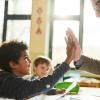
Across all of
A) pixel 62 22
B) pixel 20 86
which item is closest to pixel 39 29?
pixel 62 22

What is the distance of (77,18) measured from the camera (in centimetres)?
513

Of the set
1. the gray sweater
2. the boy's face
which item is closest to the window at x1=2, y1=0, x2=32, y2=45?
the boy's face

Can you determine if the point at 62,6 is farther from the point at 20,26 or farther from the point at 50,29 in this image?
the point at 20,26

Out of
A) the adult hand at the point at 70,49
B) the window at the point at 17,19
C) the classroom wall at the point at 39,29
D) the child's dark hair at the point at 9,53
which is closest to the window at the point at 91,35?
the classroom wall at the point at 39,29

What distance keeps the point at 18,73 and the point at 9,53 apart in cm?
14

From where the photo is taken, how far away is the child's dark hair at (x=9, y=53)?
146 cm

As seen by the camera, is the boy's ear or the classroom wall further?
the classroom wall

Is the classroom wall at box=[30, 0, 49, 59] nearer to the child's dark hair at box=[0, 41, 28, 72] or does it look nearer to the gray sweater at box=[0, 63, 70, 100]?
the child's dark hair at box=[0, 41, 28, 72]

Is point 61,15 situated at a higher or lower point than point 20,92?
higher

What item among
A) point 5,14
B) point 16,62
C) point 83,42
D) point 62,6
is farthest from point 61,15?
point 16,62

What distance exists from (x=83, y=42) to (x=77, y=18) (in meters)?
0.52

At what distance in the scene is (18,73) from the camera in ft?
5.03

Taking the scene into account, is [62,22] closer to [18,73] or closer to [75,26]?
[75,26]

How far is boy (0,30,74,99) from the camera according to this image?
4.40 ft
